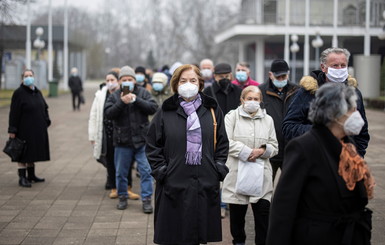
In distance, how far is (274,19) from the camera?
4534cm

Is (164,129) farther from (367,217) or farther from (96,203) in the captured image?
(96,203)

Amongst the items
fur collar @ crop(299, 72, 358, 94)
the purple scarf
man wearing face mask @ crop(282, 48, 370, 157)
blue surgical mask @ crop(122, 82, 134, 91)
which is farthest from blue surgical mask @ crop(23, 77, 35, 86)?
fur collar @ crop(299, 72, 358, 94)

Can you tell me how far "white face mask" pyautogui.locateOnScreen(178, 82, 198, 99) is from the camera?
539 cm

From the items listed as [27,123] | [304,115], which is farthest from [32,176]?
[304,115]

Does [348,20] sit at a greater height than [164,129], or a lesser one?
greater

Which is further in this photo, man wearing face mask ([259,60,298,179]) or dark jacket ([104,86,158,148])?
dark jacket ([104,86,158,148])

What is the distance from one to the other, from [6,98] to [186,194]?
103ft

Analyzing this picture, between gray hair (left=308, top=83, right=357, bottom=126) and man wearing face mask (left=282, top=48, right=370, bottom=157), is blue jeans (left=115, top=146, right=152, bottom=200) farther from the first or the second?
gray hair (left=308, top=83, right=357, bottom=126)

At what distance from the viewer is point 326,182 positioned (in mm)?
3742

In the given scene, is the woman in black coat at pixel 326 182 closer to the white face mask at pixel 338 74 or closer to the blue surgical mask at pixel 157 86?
the white face mask at pixel 338 74

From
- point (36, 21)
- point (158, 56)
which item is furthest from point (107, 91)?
point (36, 21)

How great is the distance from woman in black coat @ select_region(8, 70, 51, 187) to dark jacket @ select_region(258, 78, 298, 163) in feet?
14.3

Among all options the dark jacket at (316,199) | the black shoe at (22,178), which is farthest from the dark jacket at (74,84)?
the dark jacket at (316,199)

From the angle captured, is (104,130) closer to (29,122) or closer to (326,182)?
(29,122)
